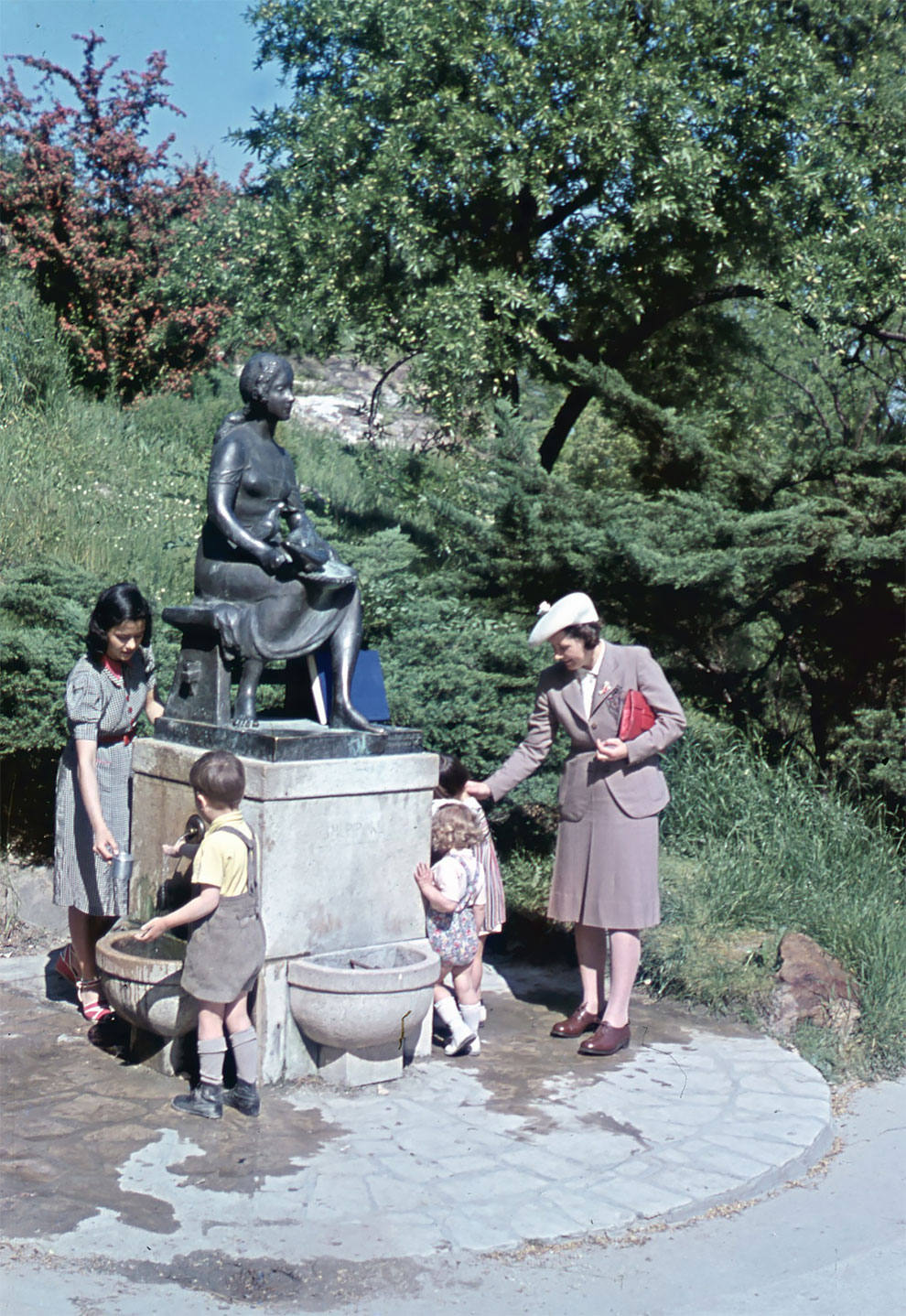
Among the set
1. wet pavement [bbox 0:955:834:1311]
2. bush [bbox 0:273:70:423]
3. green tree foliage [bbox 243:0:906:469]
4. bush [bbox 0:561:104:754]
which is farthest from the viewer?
bush [bbox 0:273:70:423]

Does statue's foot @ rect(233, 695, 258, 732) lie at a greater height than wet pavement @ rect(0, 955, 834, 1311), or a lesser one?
greater

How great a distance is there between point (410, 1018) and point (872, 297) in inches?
317

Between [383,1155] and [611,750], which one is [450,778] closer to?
[611,750]

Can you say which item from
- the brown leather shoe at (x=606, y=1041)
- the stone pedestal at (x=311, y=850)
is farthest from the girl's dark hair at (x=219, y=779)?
the brown leather shoe at (x=606, y=1041)

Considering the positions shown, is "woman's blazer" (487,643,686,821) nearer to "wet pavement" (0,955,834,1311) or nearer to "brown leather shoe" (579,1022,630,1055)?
"brown leather shoe" (579,1022,630,1055)

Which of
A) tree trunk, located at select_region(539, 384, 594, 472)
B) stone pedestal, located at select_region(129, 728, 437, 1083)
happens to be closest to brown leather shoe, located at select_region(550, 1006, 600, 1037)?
stone pedestal, located at select_region(129, 728, 437, 1083)

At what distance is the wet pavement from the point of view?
3328 mm

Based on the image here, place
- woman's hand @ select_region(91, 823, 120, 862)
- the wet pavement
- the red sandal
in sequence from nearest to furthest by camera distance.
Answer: the wet pavement, woman's hand @ select_region(91, 823, 120, 862), the red sandal

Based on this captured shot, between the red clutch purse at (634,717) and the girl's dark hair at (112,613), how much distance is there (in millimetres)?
1832

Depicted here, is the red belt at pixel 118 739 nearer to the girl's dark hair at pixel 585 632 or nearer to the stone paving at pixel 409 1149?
the stone paving at pixel 409 1149

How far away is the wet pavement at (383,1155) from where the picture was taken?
131 inches

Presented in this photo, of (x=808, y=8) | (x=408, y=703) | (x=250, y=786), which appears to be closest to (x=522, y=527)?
(x=408, y=703)

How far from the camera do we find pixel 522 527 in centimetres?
841

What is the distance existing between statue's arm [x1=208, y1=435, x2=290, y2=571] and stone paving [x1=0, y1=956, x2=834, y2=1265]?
189cm
